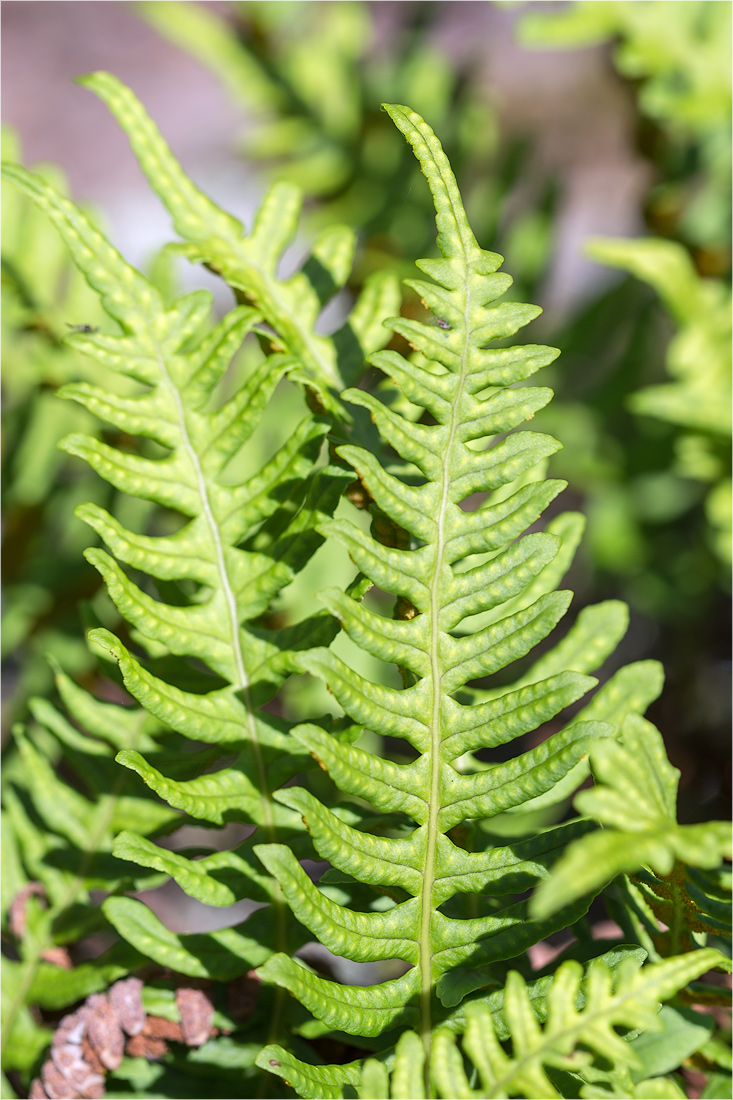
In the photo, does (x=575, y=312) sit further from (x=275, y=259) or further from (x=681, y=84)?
(x=275, y=259)

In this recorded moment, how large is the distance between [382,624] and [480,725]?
93 mm

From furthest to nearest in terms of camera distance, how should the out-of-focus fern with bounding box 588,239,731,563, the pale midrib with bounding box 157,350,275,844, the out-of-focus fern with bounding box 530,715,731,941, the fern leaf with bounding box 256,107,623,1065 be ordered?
the out-of-focus fern with bounding box 588,239,731,563 < the pale midrib with bounding box 157,350,275,844 < the fern leaf with bounding box 256,107,623,1065 < the out-of-focus fern with bounding box 530,715,731,941

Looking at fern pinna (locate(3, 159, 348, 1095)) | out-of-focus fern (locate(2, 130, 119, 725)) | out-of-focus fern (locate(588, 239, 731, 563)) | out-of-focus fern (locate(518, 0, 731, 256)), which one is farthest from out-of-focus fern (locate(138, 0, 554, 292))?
fern pinna (locate(3, 159, 348, 1095))

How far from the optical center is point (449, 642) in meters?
0.58

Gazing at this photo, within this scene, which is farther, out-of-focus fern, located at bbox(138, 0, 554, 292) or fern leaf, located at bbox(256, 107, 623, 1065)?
out-of-focus fern, located at bbox(138, 0, 554, 292)

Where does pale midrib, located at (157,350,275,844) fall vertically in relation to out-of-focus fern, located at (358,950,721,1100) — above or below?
above

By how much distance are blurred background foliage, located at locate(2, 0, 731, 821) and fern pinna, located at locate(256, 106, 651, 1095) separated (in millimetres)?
629

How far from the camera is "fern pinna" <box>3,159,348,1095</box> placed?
0.64 metres

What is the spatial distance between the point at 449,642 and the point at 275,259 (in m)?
0.39

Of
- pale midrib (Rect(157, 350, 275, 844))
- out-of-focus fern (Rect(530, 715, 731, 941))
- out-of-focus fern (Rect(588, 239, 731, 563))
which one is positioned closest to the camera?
out-of-focus fern (Rect(530, 715, 731, 941))

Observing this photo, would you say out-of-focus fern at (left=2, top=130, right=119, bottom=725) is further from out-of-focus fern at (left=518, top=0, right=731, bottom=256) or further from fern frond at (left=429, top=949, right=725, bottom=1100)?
fern frond at (left=429, top=949, right=725, bottom=1100)

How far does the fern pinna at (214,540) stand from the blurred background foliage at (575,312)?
1.80ft

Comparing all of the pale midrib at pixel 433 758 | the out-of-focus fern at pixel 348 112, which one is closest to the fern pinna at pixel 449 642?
the pale midrib at pixel 433 758

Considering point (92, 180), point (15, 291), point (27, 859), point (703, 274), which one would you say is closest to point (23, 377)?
point (15, 291)
